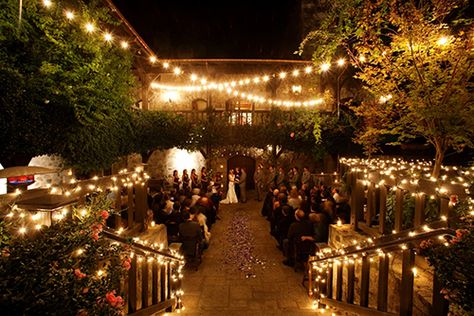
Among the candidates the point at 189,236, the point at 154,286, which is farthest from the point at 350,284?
the point at 189,236

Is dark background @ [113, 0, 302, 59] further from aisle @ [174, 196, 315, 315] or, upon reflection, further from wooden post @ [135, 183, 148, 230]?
wooden post @ [135, 183, 148, 230]

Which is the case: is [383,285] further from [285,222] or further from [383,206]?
[285,222]

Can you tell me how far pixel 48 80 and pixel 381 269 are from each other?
5.95 meters

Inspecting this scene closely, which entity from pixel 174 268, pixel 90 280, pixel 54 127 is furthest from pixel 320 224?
pixel 54 127

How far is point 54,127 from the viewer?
6.46 meters

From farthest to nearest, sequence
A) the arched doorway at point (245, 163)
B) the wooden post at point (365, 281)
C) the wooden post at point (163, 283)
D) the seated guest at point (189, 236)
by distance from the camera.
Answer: the arched doorway at point (245, 163) < the seated guest at point (189, 236) < the wooden post at point (163, 283) < the wooden post at point (365, 281)

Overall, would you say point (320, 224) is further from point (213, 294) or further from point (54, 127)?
point (54, 127)

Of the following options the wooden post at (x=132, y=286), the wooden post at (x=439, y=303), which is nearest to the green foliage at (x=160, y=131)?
the wooden post at (x=132, y=286)

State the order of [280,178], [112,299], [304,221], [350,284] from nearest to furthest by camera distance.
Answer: [112,299] → [350,284] → [304,221] → [280,178]

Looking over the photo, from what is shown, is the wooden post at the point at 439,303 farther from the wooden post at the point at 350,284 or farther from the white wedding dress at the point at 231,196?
the white wedding dress at the point at 231,196

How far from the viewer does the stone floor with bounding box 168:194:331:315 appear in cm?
550

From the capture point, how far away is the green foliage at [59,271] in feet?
6.37

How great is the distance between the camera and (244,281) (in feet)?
21.5

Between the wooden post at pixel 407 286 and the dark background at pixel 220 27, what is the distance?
14.1 metres
